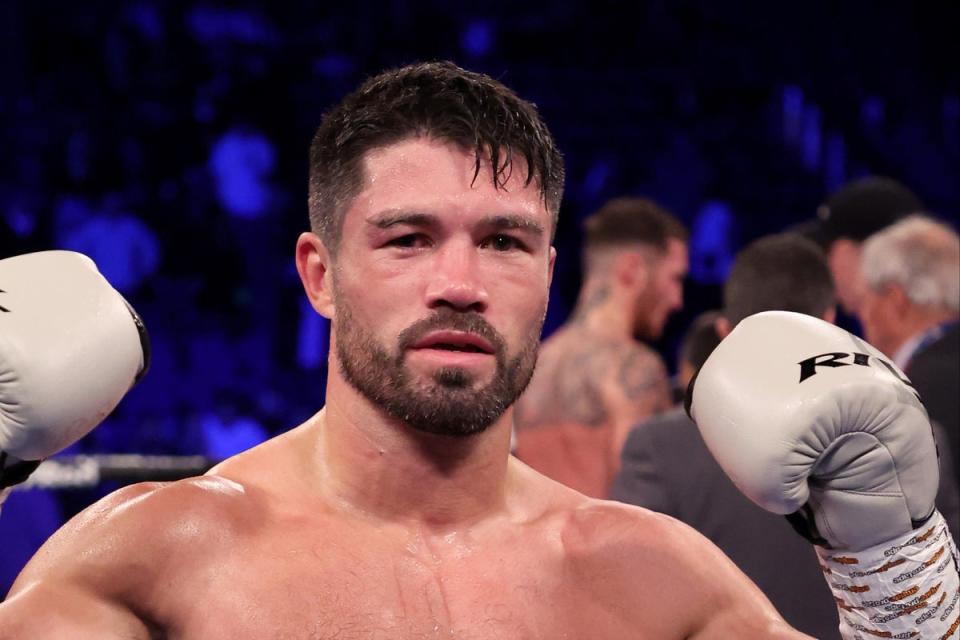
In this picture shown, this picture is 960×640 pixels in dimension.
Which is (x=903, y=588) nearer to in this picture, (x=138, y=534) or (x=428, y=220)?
(x=428, y=220)

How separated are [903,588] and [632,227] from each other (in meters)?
2.39

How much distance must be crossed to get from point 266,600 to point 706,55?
4734 mm

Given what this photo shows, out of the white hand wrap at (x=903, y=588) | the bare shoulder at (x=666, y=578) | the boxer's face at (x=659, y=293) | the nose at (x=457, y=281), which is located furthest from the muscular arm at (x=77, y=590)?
the boxer's face at (x=659, y=293)

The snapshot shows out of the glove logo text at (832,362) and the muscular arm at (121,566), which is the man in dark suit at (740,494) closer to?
the glove logo text at (832,362)

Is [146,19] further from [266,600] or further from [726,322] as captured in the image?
[266,600]

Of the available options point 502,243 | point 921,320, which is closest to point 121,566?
point 502,243

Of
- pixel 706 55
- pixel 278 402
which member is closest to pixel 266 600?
pixel 278 402

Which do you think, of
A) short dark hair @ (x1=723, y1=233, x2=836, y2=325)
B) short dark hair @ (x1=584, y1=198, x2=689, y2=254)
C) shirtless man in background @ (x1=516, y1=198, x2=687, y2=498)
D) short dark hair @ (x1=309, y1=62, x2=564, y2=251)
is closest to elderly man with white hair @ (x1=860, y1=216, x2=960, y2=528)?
short dark hair @ (x1=723, y1=233, x2=836, y2=325)

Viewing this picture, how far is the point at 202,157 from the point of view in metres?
5.35

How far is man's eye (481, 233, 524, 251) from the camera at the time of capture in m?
1.55

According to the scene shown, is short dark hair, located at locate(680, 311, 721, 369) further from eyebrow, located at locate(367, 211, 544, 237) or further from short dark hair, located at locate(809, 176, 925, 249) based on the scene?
eyebrow, located at locate(367, 211, 544, 237)

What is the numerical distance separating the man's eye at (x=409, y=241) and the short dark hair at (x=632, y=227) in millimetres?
2179

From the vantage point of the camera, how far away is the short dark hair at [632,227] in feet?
12.0

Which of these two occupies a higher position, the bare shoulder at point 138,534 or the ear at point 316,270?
the ear at point 316,270
